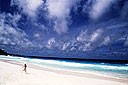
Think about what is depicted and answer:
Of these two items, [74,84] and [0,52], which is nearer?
[74,84]

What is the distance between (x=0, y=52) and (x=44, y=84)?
117 metres

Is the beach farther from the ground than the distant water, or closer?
farther from the ground

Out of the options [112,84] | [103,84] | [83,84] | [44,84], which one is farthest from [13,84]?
[112,84]

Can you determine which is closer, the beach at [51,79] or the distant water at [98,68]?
the beach at [51,79]

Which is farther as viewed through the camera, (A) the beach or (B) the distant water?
(B) the distant water

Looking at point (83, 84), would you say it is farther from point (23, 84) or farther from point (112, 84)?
point (23, 84)

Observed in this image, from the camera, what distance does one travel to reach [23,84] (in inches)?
276

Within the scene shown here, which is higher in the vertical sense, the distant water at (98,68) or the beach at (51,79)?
the beach at (51,79)

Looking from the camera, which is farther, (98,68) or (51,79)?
(98,68)

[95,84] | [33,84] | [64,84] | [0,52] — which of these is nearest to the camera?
[33,84]

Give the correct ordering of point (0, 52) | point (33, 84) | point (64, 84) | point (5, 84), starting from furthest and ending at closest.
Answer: point (0, 52), point (64, 84), point (33, 84), point (5, 84)

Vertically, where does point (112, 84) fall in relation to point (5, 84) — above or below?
Answer: below

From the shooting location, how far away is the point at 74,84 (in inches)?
310

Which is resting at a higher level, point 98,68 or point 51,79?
point 51,79
